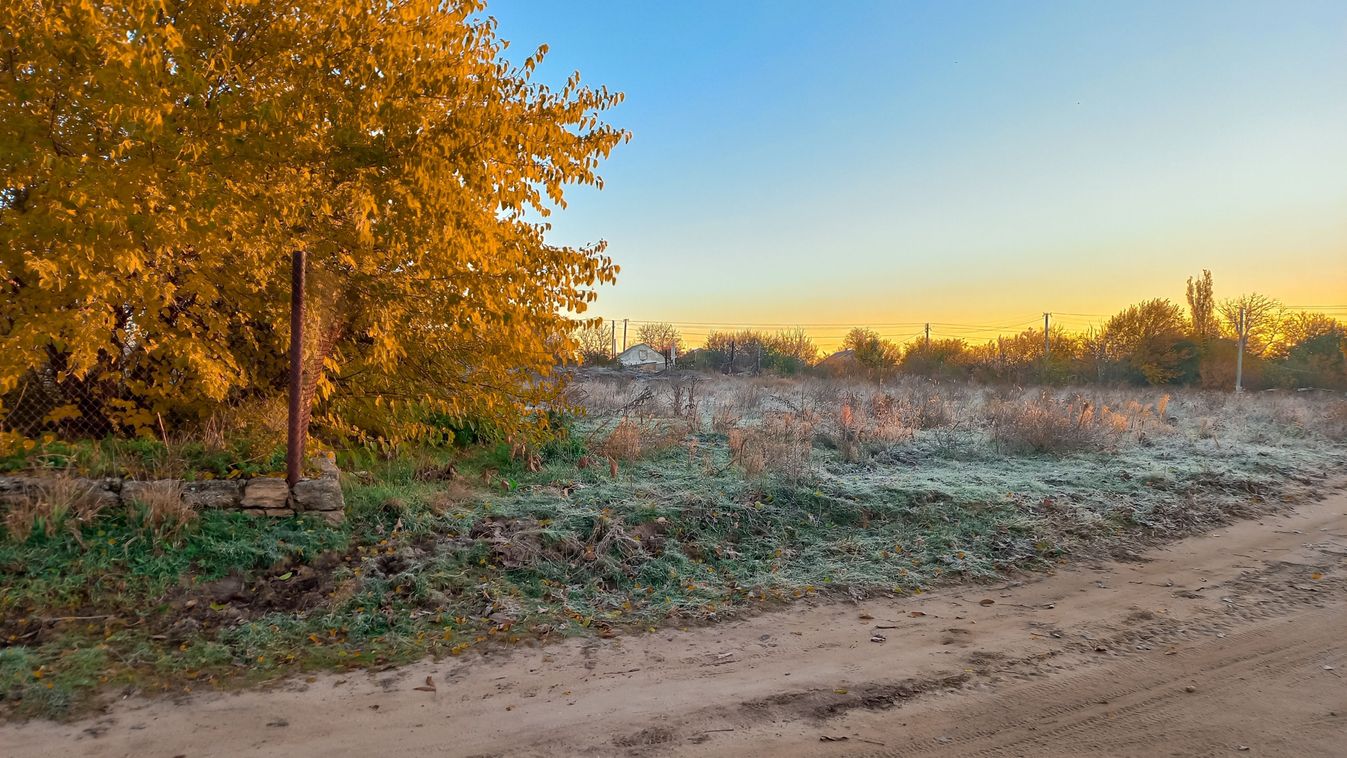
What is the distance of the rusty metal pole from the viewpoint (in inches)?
238

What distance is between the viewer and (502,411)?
28.1 ft

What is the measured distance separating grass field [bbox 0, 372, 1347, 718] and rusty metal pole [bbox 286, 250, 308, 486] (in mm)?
503

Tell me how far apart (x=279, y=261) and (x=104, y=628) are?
3670mm

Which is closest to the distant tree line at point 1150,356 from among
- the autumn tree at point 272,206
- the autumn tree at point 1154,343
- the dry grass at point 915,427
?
the autumn tree at point 1154,343

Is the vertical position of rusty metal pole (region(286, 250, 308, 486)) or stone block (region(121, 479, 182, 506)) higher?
rusty metal pole (region(286, 250, 308, 486))

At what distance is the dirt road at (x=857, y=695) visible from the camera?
326 cm

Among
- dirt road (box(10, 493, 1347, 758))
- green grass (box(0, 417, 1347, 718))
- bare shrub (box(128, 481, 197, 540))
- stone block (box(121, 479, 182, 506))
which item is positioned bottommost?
dirt road (box(10, 493, 1347, 758))

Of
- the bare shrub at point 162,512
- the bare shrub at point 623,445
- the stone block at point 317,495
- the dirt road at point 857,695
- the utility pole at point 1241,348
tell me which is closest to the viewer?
the dirt road at point 857,695

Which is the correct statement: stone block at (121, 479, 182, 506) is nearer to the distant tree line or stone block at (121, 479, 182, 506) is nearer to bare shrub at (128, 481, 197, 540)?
bare shrub at (128, 481, 197, 540)

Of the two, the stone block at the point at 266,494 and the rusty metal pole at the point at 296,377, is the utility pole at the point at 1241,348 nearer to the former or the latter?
the rusty metal pole at the point at 296,377

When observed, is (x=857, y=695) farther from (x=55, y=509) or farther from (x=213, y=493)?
(x=55, y=509)

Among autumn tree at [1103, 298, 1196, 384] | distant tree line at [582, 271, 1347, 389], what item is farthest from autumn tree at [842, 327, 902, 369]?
autumn tree at [1103, 298, 1196, 384]

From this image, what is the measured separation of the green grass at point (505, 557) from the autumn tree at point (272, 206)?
1.50 metres

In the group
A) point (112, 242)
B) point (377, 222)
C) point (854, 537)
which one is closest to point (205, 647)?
point (112, 242)
